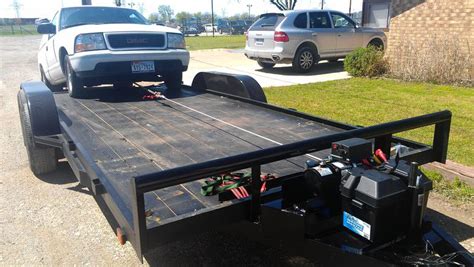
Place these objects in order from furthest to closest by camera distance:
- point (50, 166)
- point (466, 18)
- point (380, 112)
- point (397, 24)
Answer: point (397, 24) → point (466, 18) → point (380, 112) → point (50, 166)

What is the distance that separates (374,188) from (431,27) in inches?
434

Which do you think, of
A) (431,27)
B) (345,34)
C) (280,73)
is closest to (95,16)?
(280,73)

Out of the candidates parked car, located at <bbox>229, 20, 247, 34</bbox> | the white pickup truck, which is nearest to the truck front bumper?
the white pickup truck

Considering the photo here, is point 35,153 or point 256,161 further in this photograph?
point 35,153

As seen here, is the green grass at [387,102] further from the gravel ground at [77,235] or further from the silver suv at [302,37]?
the silver suv at [302,37]

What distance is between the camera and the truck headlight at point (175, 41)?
21.3 ft

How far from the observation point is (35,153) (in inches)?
179

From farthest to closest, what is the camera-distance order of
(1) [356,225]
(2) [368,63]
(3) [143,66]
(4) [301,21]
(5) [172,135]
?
(4) [301,21], (2) [368,63], (3) [143,66], (5) [172,135], (1) [356,225]

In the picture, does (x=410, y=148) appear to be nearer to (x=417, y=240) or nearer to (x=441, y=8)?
(x=417, y=240)

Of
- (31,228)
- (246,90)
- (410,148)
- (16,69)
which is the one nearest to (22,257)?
(31,228)

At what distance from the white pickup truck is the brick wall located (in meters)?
7.12

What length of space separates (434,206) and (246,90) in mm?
2694

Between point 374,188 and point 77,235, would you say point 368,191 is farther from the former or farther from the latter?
point 77,235

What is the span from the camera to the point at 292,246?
95.9 inches
